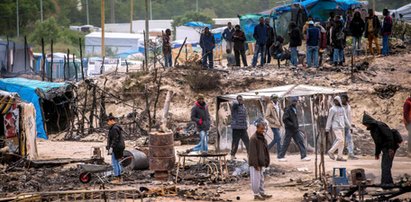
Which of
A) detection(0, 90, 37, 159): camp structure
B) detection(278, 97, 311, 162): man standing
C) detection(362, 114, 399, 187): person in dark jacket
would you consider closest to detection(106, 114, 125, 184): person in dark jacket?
detection(0, 90, 37, 159): camp structure

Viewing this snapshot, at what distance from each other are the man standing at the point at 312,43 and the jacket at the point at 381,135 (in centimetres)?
1366

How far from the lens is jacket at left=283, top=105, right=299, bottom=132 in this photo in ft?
79.0

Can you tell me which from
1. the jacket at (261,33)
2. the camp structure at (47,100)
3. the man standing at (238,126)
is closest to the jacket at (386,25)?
the jacket at (261,33)

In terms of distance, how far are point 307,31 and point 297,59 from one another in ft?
8.39

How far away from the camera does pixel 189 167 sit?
890 inches

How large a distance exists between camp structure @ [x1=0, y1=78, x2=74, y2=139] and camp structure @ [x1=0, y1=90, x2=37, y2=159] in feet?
21.8

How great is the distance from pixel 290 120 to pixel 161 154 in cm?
444

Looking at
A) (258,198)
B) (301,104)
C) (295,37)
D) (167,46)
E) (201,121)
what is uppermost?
(295,37)

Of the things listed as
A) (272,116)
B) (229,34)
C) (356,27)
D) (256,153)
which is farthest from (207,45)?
(256,153)

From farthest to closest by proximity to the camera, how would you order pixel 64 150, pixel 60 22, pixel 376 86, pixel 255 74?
pixel 60 22 → pixel 255 74 → pixel 376 86 → pixel 64 150

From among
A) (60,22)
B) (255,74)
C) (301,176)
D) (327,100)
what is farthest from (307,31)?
(60,22)

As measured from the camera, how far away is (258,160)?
18266mm

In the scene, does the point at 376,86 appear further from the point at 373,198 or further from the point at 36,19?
the point at 36,19

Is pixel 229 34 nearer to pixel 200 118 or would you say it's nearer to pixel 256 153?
pixel 200 118
